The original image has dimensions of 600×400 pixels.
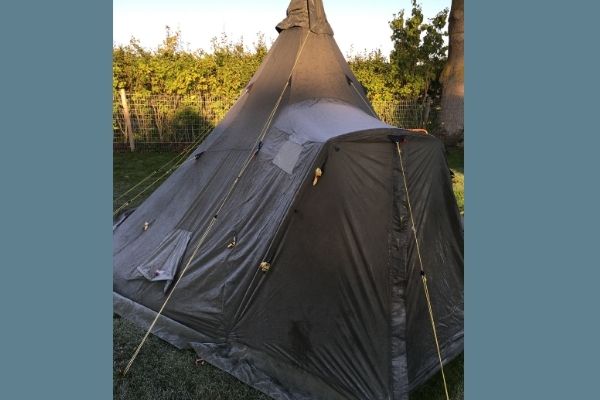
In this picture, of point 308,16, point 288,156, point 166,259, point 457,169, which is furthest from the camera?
point 457,169

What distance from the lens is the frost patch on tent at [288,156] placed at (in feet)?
11.6

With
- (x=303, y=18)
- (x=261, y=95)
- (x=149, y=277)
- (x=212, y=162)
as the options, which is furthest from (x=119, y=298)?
(x=303, y=18)

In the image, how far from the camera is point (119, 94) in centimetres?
983

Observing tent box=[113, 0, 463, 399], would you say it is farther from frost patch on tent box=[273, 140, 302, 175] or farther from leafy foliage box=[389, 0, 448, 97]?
leafy foliage box=[389, 0, 448, 97]

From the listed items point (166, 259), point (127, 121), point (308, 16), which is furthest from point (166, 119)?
point (166, 259)

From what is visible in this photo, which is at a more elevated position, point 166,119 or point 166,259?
point 166,119

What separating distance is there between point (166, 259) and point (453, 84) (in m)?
8.80

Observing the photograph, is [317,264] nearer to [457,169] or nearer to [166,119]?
[457,169]

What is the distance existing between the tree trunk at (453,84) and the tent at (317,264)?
7.27 meters

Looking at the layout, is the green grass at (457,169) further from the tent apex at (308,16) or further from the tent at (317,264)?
the tent at (317,264)

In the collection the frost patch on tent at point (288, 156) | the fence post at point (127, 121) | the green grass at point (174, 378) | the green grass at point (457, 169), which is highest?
the fence post at point (127, 121)

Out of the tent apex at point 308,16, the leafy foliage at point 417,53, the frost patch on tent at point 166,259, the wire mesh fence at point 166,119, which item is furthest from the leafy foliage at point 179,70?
the frost patch on tent at point 166,259

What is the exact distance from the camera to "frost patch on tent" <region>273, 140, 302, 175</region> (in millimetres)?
3543

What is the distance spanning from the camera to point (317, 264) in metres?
3.23
